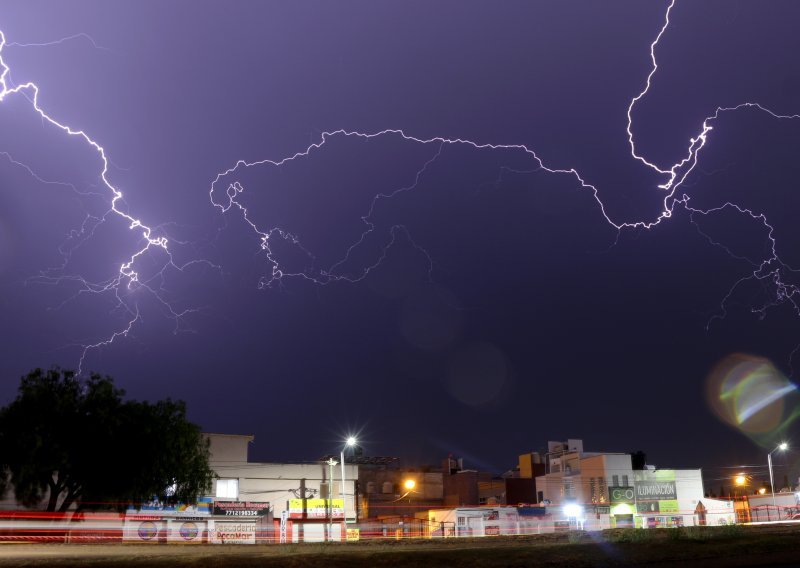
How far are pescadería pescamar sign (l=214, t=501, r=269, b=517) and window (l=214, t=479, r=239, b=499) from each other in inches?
67.5

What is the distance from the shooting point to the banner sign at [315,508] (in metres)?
54.3

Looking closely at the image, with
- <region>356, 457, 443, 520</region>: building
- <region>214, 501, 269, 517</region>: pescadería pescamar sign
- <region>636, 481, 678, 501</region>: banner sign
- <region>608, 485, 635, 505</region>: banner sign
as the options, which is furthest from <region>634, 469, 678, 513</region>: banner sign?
<region>214, 501, 269, 517</region>: pescadería pescamar sign

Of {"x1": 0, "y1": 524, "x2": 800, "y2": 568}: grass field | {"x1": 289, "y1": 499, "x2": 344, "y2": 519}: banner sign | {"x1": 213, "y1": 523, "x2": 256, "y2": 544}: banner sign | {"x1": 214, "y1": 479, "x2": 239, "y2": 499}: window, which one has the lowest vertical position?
{"x1": 213, "y1": 523, "x2": 256, "y2": 544}: banner sign

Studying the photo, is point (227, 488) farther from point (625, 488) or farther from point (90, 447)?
point (625, 488)

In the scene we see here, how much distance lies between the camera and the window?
53.1 metres

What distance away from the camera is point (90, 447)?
124 feet

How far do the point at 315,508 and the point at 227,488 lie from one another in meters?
6.53

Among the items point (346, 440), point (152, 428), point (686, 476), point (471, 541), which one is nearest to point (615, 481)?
point (686, 476)

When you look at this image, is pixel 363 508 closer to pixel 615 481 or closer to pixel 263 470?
pixel 263 470

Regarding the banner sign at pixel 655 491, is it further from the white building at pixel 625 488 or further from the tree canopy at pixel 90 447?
the tree canopy at pixel 90 447

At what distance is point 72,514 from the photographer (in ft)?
121

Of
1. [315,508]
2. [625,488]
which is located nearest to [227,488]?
[315,508]

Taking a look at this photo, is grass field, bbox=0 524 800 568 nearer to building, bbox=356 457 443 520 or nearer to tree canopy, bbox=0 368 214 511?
tree canopy, bbox=0 368 214 511

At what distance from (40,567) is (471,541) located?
43.1ft
